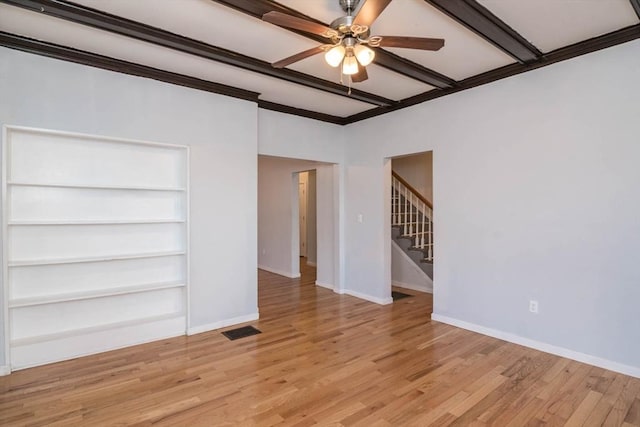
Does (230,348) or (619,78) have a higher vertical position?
(619,78)

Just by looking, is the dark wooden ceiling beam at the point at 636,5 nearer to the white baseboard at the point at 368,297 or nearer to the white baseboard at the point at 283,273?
the white baseboard at the point at 368,297

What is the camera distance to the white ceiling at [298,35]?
2340mm

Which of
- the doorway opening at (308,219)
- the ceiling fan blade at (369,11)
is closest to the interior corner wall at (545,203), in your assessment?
the ceiling fan blade at (369,11)

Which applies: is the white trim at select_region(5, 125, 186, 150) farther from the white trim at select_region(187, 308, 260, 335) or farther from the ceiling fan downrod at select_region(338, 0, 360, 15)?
the ceiling fan downrod at select_region(338, 0, 360, 15)

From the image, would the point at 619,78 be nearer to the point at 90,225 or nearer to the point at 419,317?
the point at 419,317

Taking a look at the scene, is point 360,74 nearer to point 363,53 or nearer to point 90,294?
point 363,53

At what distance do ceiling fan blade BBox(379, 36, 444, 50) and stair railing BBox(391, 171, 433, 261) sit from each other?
3.93m

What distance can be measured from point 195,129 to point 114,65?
2.97ft

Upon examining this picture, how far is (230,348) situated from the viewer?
129 inches

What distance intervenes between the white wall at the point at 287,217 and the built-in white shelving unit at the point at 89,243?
84.5 inches

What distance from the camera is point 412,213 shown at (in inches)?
241

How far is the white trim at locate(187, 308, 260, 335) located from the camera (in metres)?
3.65

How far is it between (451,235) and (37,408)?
4.00 metres

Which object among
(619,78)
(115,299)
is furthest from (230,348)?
(619,78)
